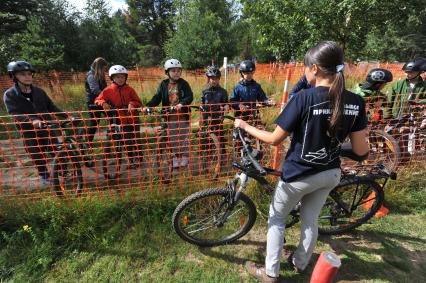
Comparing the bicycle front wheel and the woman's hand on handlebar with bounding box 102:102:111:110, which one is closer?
A: the bicycle front wheel

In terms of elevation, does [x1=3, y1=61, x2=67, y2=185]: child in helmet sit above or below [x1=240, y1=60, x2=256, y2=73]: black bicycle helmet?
below

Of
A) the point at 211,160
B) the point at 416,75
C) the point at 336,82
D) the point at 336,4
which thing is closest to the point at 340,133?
the point at 336,82

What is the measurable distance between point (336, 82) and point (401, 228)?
263cm

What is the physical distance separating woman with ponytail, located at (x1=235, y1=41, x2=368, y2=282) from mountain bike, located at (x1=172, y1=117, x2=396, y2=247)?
43cm

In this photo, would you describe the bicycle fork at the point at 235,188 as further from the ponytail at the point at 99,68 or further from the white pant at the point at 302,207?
the ponytail at the point at 99,68

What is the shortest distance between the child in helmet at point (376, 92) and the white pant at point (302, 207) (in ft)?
8.07

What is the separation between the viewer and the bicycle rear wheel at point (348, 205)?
3078 mm

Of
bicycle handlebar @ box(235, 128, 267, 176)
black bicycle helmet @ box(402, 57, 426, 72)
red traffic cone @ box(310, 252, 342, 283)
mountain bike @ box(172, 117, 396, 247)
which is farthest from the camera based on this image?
black bicycle helmet @ box(402, 57, 426, 72)

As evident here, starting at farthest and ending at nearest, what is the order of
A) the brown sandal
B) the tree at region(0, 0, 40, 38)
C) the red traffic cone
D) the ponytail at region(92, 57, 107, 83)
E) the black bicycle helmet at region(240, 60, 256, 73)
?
Answer: the tree at region(0, 0, 40, 38), the ponytail at region(92, 57, 107, 83), the black bicycle helmet at region(240, 60, 256, 73), the brown sandal, the red traffic cone

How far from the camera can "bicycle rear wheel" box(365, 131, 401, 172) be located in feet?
13.0

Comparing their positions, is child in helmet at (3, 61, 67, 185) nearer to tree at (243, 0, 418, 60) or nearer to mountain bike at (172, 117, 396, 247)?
mountain bike at (172, 117, 396, 247)

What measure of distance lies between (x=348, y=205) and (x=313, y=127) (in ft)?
5.80

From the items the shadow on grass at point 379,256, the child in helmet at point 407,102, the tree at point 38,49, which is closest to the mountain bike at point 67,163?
the shadow on grass at point 379,256

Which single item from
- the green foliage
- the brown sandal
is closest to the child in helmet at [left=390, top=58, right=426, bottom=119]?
the brown sandal
